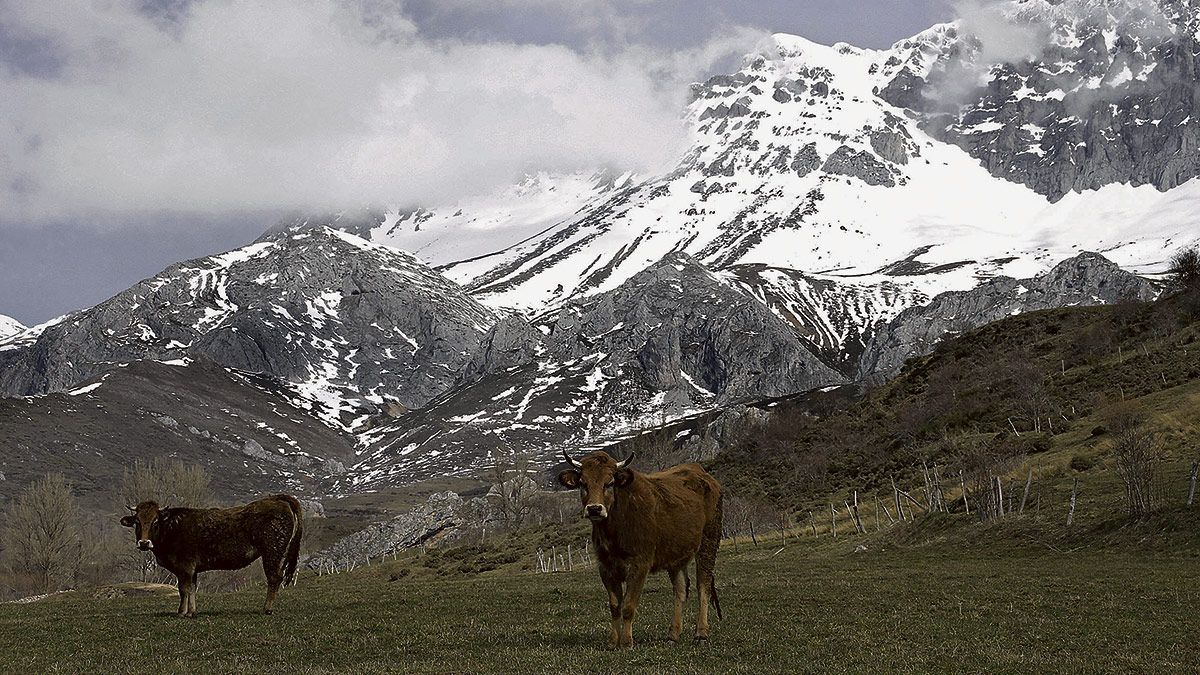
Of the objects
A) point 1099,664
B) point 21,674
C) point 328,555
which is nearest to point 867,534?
point 1099,664

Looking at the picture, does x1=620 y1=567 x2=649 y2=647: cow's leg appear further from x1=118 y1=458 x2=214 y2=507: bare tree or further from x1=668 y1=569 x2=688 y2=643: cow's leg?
x1=118 y1=458 x2=214 y2=507: bare tree

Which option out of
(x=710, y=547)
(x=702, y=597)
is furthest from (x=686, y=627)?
(x=710, y=547)

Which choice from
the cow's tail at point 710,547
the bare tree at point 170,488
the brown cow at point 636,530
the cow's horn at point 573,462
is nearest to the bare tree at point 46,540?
the bare tree at point 170,488

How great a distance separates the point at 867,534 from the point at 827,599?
127 ft

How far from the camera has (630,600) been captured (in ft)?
58.7

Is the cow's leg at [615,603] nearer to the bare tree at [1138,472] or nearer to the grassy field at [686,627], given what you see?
the grassy field at [686,627]

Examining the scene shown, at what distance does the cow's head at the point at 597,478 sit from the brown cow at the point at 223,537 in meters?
13.3

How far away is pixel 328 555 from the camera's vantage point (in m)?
168

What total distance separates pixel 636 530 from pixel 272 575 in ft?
45.2

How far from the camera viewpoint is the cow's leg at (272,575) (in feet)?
88.0

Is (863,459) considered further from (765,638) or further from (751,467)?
(765,638)

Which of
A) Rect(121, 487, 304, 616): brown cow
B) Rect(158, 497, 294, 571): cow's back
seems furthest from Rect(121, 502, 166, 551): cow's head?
Rect(158, 497, 294, 571): cow's back

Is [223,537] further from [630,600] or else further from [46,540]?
[46,540]

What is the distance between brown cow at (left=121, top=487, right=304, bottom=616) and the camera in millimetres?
27094
